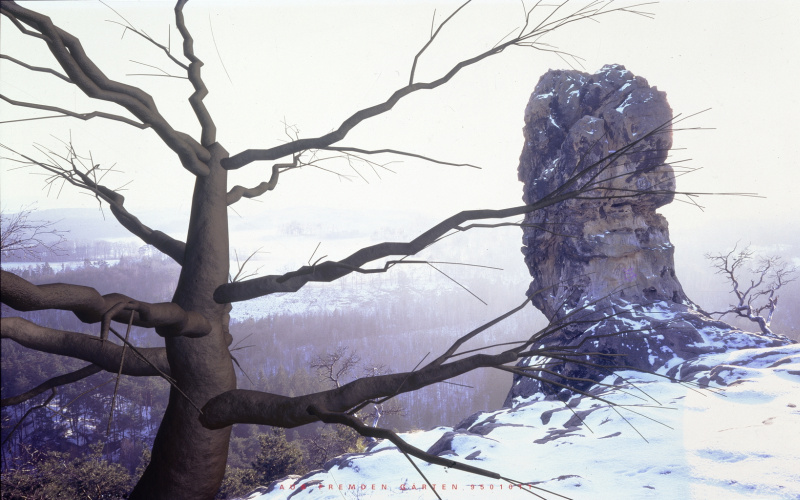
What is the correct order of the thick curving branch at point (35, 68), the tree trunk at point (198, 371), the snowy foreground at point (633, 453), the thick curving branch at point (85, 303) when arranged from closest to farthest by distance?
the thick curving branch at point (85, 303) < the thick curving branch at point (35, 68) < the tree trunk at point (198, 371) < the snowy foreground at point (633, 453)

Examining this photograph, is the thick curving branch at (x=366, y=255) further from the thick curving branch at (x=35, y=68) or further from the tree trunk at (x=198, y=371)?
the thick curving branch at (x=35, y=68)

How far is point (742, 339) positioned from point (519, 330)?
149 ft

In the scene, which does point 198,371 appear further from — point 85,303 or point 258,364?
point 258,364

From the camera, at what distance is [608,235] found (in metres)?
13.8

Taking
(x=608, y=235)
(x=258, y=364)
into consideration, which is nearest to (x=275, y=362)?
(x=258, y=364)

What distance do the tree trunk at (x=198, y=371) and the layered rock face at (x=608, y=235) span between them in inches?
411

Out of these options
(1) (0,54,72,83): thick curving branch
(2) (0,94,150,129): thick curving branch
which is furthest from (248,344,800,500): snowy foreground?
(1) (0,54,72,83): thick curving branch

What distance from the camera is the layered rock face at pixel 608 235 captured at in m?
11.6

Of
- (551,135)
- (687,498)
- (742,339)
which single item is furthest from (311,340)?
(687,498)

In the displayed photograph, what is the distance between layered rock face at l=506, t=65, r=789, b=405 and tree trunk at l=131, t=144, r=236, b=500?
10438 mm

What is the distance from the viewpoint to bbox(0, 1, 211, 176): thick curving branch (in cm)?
198

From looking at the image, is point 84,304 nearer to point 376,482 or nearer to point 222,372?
point 222,372

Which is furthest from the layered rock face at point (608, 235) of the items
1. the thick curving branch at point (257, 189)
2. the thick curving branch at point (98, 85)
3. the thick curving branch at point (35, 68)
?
the thick curving branch at point (35, 68)

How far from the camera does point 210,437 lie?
8.13 ft
